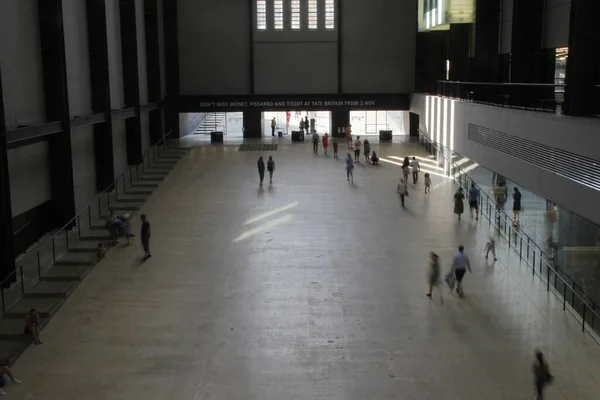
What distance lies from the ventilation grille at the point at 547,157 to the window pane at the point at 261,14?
22569 mm

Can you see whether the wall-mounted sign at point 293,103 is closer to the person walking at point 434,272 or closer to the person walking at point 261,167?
the person walking at point 261,167

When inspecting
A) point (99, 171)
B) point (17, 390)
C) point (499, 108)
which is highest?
point (499, 108)

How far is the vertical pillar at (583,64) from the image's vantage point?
14164 millimetres

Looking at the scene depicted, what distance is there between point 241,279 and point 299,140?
25036 mm

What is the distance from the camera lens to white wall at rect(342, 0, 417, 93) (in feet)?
135

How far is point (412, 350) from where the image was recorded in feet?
39.7

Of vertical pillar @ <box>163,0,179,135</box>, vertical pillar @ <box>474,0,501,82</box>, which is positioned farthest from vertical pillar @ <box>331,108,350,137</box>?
vertical pillar @ <box>474,0,501,82</box>

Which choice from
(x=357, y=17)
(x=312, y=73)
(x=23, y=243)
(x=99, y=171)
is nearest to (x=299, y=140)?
(x=312, y=73)

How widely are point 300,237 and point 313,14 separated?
→ 24.9m

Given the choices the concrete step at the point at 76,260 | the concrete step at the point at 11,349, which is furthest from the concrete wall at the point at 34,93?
the concrete step at the point at 11,349

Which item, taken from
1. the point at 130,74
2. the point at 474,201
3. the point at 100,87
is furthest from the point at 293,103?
the point at 474,201

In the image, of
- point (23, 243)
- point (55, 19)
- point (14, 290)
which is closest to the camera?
point (14, 290)

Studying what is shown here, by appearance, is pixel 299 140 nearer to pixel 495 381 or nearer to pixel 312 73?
pixel 312 73

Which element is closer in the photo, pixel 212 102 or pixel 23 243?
pixel 23 243
